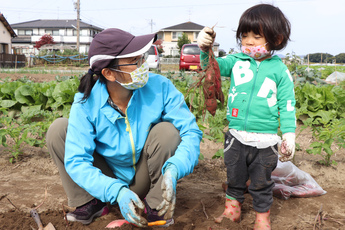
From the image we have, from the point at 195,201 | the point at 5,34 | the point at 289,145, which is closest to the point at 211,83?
the point at 289,145

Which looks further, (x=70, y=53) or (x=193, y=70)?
(x=70, y=53)

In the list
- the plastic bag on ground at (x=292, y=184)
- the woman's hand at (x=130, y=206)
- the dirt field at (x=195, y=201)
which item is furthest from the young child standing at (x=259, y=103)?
the woman's hand at (x=130, y=206)

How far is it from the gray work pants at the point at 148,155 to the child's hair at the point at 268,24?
30.3 inches

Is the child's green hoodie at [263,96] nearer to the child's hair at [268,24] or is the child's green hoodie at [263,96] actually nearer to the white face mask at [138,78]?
the child's hair at [268,24]

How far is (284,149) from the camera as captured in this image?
6.45 feet

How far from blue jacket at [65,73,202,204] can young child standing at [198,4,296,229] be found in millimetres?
293

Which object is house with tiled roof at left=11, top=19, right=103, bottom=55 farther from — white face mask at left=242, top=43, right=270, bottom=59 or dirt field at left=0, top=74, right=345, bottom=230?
white face mask at left=242, top=43, right=270, bottom=59

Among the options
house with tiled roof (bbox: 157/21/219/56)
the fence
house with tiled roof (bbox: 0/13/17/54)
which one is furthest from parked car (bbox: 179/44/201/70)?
house with tiled roof (bbox: 157/21/219/56)

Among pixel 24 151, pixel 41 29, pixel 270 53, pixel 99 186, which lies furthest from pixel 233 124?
pixel 41 29

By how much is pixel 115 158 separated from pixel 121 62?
1.93 feet

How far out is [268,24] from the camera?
1.92 m

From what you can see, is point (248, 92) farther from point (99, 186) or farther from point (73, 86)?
point (73, 86)

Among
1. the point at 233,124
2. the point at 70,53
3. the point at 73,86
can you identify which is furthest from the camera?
the point at 70,53

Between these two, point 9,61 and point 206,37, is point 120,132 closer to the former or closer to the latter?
point 206,37
